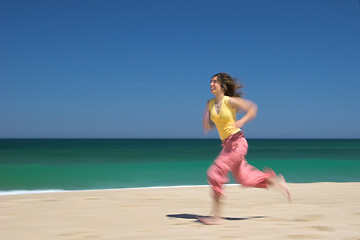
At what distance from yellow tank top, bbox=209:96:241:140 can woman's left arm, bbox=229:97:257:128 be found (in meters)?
0.06

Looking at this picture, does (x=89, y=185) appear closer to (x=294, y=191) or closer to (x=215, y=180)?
(x=294, y=191)

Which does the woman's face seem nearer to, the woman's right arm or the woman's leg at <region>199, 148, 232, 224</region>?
the woman's right arm

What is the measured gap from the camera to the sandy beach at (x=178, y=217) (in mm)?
3557

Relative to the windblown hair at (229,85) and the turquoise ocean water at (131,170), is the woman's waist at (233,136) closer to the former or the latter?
the windblown hair at (229,85)

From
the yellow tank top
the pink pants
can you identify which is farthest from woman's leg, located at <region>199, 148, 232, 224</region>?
the yellow tank top

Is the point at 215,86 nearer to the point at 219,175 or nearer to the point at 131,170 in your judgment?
the point at 219,175

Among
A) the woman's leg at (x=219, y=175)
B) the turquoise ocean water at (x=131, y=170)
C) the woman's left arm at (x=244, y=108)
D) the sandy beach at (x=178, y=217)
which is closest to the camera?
the sandy beach at (x=178, y=217)

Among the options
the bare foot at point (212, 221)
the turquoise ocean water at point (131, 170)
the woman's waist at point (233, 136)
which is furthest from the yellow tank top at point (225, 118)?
the turquoise ocean water at point (131, 170)

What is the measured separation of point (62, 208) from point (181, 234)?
2.27 meters

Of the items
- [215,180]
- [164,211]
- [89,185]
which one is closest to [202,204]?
[164,211]

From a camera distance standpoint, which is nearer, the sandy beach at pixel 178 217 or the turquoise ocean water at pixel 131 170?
the sandy beach at pixel 178 217

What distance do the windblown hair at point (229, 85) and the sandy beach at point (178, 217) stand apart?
1496 mm

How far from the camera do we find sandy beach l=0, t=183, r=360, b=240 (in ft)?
11.7

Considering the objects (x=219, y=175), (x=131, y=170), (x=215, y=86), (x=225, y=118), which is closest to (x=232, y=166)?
(x=219, y=175)
